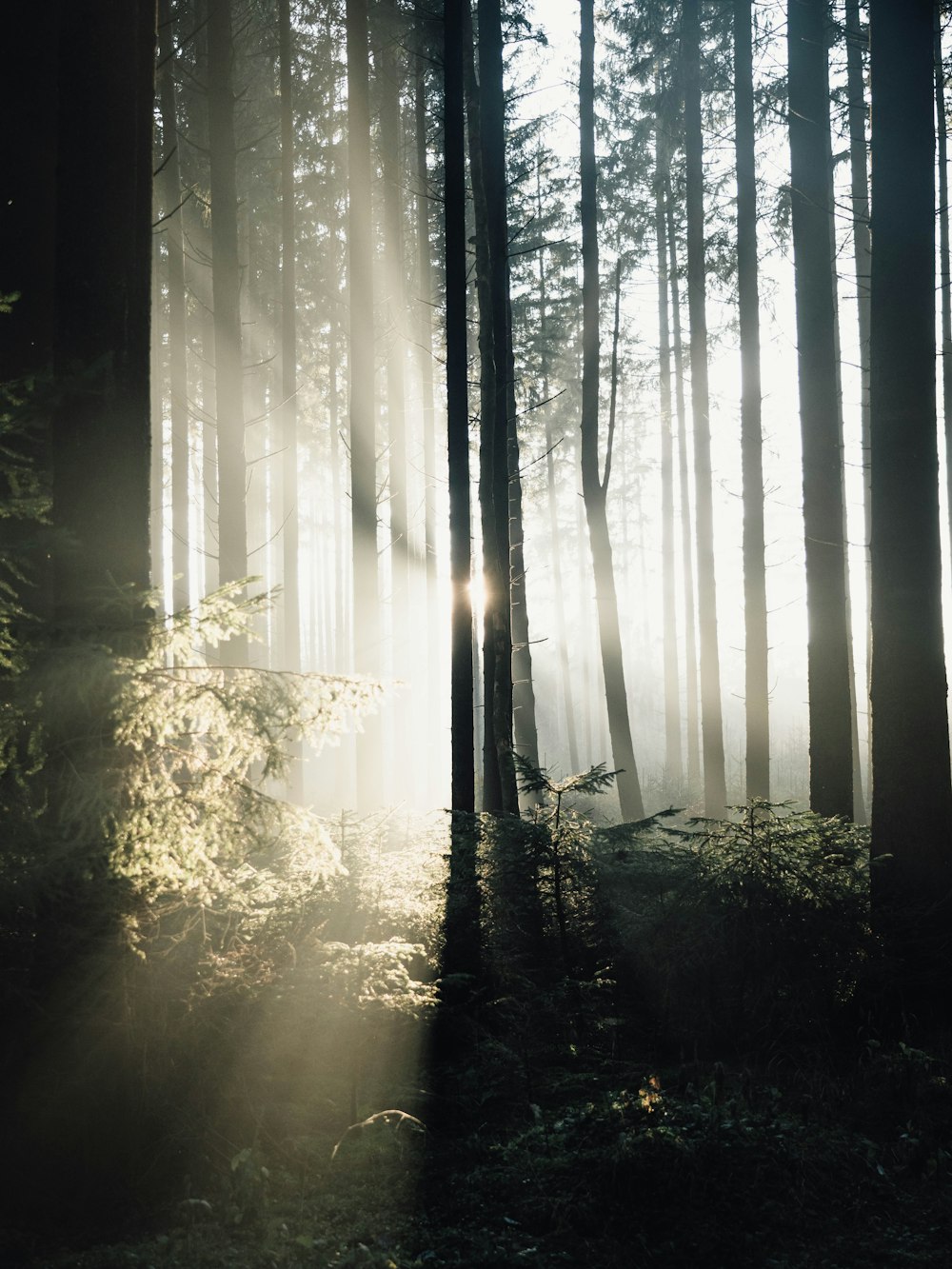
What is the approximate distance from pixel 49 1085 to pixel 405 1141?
170cm

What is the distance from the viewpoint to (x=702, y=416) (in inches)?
657

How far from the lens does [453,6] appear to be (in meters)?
10.2

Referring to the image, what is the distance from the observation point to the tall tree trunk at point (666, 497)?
18.8 m

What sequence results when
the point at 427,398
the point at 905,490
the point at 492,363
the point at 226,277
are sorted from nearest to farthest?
1. the point at 905,490
2. the point at 492,363
3. the point at 226,277
4. the point at 427,398

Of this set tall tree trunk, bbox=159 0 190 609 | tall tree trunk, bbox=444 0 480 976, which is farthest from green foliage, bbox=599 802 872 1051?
tall tree trunk, bbox=159 0 190 609

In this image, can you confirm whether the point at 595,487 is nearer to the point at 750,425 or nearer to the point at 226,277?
the point at 750,425


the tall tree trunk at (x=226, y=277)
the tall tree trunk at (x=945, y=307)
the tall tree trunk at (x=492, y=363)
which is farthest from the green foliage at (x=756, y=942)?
the tall tree trunk at (x=945, y=307)

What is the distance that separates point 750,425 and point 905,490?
720cm

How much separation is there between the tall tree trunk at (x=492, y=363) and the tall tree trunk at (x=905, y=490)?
16.5ft

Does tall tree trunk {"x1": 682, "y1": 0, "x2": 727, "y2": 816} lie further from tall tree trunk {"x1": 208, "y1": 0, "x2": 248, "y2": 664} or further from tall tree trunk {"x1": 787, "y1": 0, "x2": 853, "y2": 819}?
tall tree trunk {"x1": 208, "y1": 0, "x2": 248, "y2": 664}

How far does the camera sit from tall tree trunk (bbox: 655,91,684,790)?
1883 centimetres

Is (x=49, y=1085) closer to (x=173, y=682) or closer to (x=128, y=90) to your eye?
(x=173, y=682)

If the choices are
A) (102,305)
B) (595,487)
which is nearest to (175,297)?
(595,487)

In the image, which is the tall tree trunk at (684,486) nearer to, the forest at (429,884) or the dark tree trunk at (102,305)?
the forest at (429,884)
